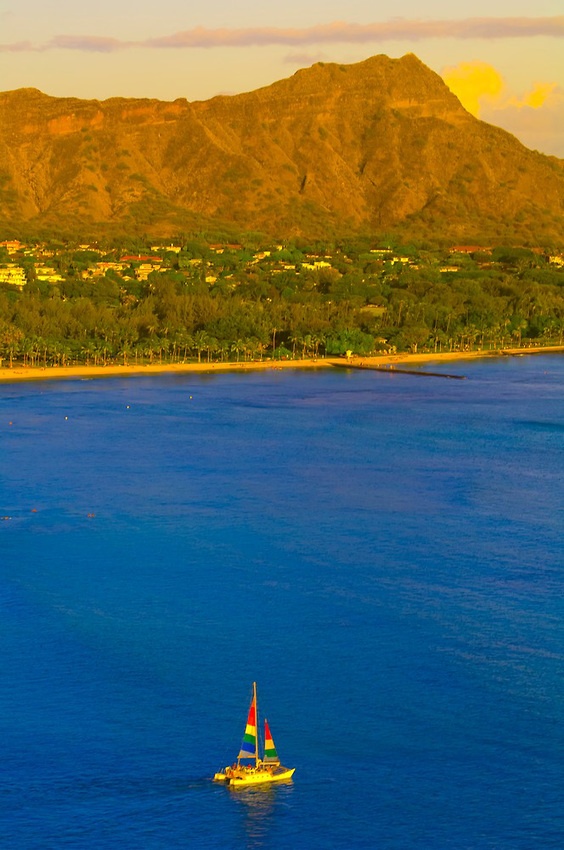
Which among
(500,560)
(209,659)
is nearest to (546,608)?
(500,560)

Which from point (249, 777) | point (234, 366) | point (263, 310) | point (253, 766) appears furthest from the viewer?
point (263, 310)

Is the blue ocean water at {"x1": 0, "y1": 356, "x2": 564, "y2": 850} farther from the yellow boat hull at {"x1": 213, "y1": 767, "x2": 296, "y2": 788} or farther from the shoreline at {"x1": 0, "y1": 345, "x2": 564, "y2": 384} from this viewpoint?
the shoreline at {"x1": 0, "y1": 345, "x2": 564, "y2": 384}

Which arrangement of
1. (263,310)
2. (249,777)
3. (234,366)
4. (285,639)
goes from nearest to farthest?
(249,777)
(285,639)
(234,366)
(263,310)

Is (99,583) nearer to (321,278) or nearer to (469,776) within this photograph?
(469,776)

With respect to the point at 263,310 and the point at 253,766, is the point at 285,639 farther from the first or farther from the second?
the point at 263,310

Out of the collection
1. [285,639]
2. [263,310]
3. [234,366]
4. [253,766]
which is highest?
[263,310]

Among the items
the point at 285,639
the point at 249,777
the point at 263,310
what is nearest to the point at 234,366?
the point at 263,310
